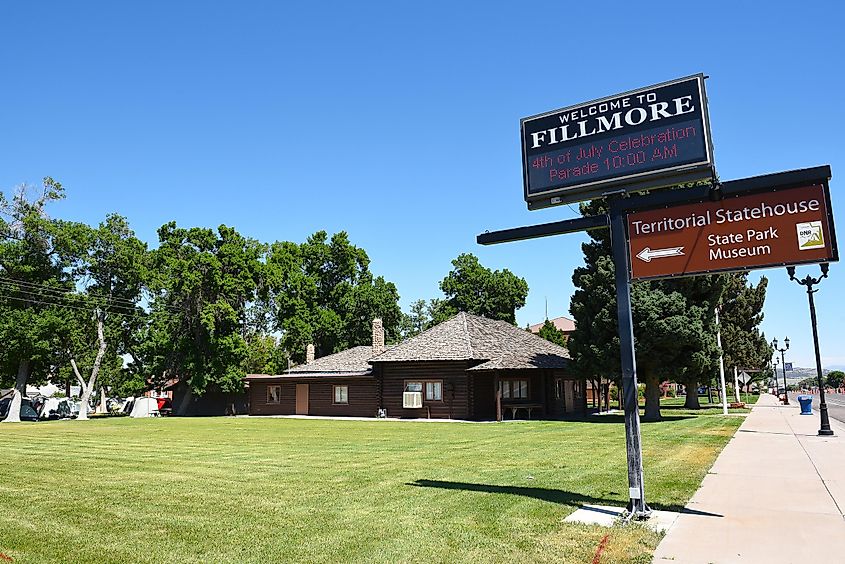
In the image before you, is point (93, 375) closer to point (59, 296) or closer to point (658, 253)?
point (59, 296)

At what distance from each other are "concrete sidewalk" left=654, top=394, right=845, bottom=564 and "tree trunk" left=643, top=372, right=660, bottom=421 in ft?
A: 43.2

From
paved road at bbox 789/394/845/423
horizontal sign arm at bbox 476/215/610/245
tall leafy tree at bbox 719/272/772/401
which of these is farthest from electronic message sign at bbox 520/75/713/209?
tall leafy tree at bbox 719/272/772/401

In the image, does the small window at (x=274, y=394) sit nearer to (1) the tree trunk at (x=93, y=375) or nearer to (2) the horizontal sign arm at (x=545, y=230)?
(1) the tree trunk at (x=93, y=375)

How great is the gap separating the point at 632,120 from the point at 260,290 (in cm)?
4309

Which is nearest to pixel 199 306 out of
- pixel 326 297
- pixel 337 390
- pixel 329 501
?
pixel 337 390

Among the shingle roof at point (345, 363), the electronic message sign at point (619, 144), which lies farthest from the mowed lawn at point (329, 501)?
the shingle roof at point (345, 363)

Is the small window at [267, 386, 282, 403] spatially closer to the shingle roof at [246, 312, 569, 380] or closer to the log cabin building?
the log cabin building

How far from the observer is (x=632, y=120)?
8.54 metres

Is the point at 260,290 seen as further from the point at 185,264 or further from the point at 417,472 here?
the point at 417,472

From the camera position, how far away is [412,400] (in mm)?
32250

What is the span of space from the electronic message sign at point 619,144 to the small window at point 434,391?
2357 centimetres

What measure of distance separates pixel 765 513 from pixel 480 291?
60.7 m

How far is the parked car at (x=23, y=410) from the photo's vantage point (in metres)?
39.3

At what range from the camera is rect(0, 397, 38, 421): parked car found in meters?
39.3
